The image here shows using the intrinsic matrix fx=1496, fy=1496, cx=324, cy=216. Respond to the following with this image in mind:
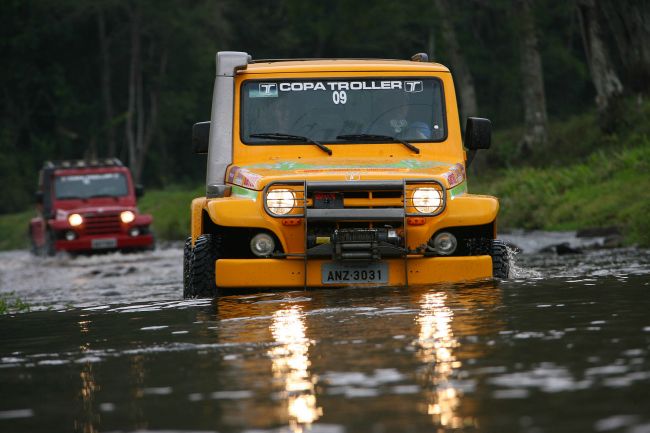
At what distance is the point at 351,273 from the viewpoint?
11.1 metres

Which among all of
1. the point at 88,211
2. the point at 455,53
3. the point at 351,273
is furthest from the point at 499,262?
the point at 455,53

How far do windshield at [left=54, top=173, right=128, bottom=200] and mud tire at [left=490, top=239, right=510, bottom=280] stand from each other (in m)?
18.8

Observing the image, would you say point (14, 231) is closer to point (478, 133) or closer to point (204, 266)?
point (478, 133)

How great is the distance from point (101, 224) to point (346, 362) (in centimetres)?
2199

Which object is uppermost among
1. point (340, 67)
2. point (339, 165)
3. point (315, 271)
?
point (340, 67)

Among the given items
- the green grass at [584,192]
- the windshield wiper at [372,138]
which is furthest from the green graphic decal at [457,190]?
the green grass at [584,192]

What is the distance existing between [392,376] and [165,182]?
195ft

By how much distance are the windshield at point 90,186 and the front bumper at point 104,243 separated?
4.29 ft

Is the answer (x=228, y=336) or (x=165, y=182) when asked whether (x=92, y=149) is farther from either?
(x=228, y=336)

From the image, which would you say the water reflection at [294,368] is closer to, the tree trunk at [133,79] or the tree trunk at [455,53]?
the tree trunk at [455,53]

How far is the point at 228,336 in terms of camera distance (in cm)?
864

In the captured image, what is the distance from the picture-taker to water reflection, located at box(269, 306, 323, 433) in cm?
576

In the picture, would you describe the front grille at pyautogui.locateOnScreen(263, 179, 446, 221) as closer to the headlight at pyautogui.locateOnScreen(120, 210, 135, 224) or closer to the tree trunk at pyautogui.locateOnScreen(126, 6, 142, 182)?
the headlight at pyautogui.locateOnScreen(120, 210, 135, 224)

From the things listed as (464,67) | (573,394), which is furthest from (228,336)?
(464,67)
